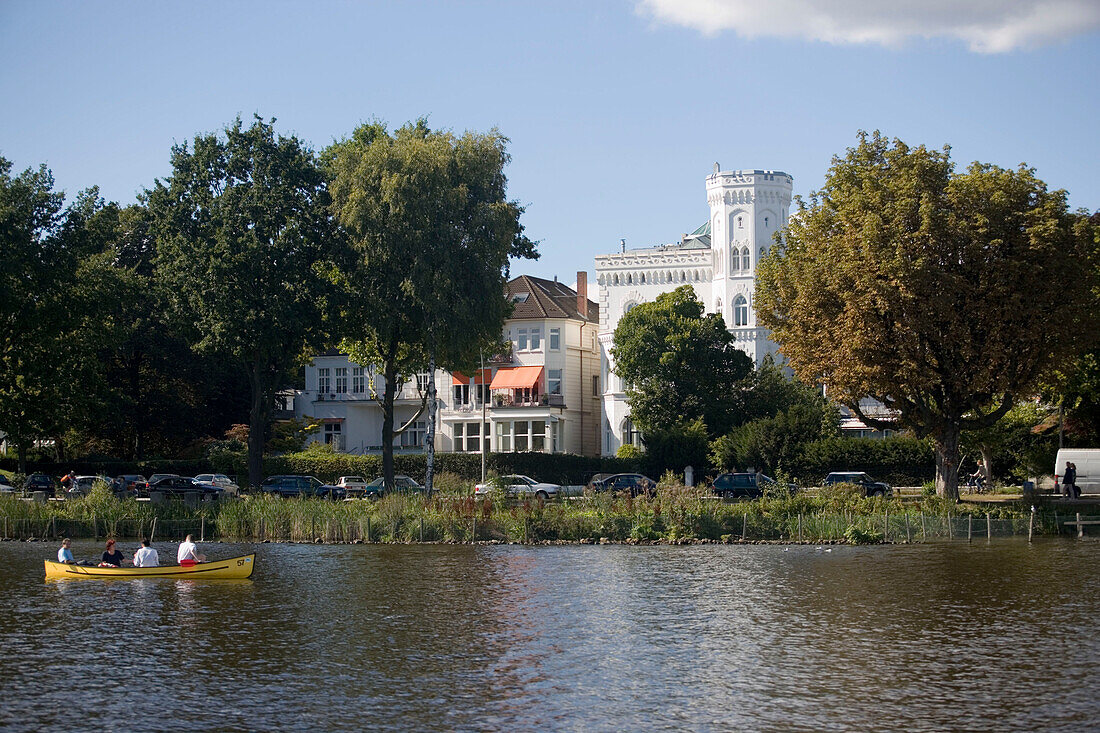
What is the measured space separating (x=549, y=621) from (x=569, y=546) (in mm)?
16661

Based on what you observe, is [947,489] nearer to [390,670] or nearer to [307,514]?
[307,514]

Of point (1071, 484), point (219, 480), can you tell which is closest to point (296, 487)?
point (219, 480)

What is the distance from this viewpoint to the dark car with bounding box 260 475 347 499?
63594 mm

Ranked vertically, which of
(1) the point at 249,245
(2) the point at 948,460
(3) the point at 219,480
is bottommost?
(3) the point at 219,480

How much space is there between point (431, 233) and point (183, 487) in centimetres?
2021

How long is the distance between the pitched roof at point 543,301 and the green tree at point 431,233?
27034 mm

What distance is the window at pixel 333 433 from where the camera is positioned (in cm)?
9369

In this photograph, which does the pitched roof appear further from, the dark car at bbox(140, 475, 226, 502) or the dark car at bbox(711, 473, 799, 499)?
the dark car at bbox(711, 473, 799, 499)

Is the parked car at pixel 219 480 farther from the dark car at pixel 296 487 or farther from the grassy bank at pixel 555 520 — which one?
the grassy bank at pixel 555 520

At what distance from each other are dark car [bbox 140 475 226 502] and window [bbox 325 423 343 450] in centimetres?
2481

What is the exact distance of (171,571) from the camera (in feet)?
114

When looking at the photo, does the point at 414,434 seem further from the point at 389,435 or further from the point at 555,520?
the point at 555,520

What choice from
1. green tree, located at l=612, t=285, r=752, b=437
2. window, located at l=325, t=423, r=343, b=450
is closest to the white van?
green tree, located at l=612, t=285, r=752, b=437

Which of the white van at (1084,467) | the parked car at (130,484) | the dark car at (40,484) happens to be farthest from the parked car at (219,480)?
the white van at (1084,467)
